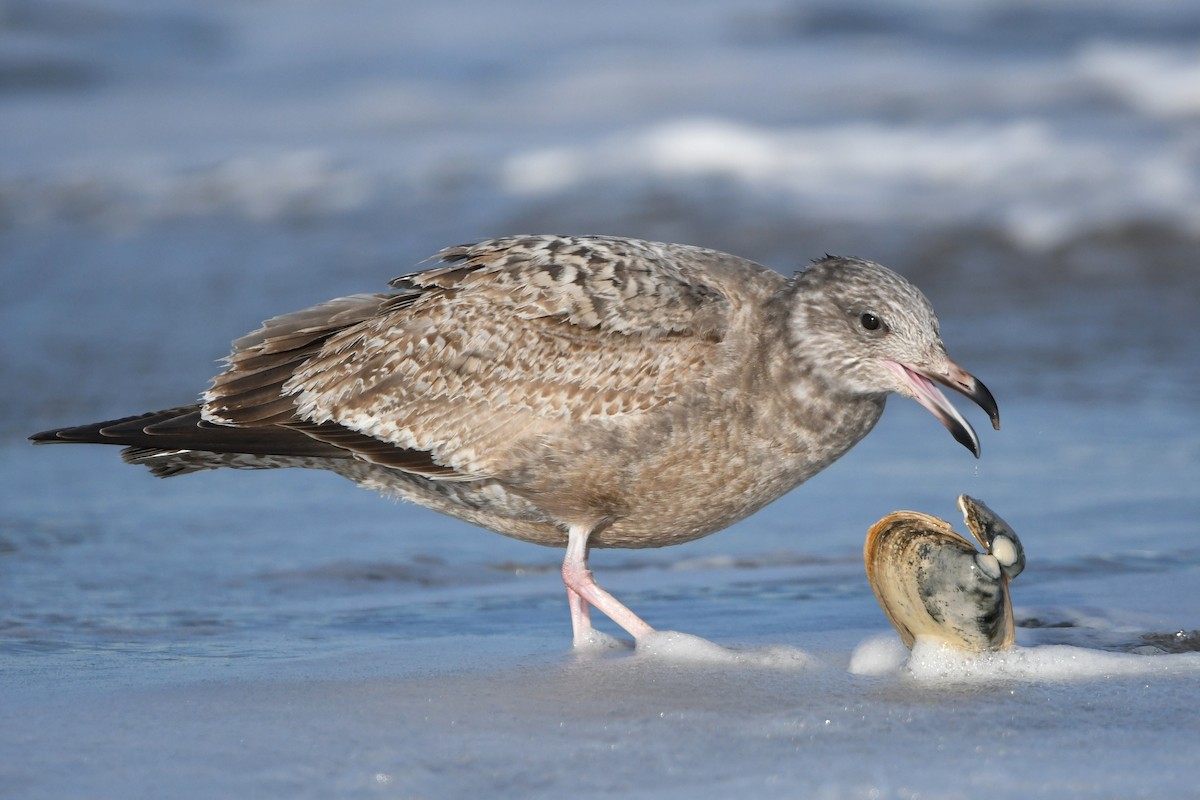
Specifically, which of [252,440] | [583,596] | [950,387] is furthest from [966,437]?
[252,440]

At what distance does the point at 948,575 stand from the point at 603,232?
7713 mm

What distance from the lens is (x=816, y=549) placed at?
6.25 meters

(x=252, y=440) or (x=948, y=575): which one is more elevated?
(x=252, y=440)

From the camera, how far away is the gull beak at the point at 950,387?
15.1 feet

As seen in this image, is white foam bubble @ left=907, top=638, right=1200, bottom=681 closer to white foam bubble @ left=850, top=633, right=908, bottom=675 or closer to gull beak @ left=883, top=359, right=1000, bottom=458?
white foam bubble @ left=850, top=633, right=908, bottom=675

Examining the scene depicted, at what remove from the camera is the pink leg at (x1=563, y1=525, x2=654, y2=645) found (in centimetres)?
498

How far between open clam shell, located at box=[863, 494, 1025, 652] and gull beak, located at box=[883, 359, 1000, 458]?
0.75ft

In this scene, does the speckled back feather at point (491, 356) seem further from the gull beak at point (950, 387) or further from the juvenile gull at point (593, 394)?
the gull beak at point (950, 387)

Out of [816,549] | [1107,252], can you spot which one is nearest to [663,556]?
[816,549]

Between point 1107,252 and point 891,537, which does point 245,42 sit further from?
point 891,537

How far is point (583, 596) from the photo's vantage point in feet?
16.6

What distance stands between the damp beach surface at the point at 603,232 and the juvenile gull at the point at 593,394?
19.1 inches

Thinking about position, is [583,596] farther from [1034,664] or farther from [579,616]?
[1034,664]

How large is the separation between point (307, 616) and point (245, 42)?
1542 centimetres
